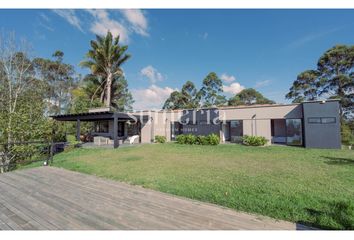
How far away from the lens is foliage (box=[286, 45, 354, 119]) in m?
23.2

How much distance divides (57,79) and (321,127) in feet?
119

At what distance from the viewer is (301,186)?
184 inches

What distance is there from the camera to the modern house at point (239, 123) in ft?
41.4

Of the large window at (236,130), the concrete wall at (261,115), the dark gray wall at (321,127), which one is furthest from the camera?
the large window at (236,130)

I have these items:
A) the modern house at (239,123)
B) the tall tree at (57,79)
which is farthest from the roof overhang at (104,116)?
the tall tree at (57,79)

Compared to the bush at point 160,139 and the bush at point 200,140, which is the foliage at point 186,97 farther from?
the bush at point 200,140

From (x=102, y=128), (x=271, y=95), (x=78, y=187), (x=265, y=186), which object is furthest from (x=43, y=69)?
(x=271, y=95)

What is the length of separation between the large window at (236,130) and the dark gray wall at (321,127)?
4.87 metres

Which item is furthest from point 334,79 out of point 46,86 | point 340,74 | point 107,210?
point 46,86

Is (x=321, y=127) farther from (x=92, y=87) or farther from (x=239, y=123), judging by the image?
(x=92, y=87)

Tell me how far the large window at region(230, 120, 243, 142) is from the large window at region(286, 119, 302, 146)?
3.90 metres

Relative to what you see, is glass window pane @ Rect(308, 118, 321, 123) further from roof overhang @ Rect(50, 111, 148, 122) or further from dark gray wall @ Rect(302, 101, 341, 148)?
roof overhang @ Rect(50, 111, 148, 122)

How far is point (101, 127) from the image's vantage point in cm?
2055

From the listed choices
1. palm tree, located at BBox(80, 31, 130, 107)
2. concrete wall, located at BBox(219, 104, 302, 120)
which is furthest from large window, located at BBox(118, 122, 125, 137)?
concrete wall, located at BBox(219, 104, 302, 120)
